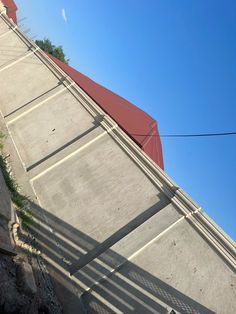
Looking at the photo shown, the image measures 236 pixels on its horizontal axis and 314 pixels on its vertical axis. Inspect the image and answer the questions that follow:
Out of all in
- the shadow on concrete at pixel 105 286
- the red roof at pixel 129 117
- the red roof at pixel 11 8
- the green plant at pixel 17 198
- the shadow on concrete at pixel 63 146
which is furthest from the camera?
the red roof at pixel 11 8

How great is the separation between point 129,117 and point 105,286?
23.3ft

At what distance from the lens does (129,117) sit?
1387 centimetres

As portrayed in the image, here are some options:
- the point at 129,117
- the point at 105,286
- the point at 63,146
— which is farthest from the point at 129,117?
the point at 105,286

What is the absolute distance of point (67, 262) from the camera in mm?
8992

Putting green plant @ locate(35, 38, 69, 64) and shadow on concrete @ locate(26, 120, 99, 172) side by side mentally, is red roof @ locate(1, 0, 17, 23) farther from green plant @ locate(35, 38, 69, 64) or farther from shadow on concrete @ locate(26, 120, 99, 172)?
shadow on concrete @ locate(26, 120, 99, 172)

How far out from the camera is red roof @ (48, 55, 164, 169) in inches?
509

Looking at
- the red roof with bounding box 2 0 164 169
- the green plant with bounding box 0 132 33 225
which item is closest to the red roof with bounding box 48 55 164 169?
the red roof with bounding box 2 0 164 169

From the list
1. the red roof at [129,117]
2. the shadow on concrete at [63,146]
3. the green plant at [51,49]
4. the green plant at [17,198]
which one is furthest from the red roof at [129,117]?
the green plant at [51,49]

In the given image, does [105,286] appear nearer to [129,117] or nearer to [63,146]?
[63,146]

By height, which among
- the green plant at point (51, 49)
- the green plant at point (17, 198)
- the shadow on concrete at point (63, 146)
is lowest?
the green plant at point (17, 198)

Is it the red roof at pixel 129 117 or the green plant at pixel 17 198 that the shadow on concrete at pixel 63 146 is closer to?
the green plant at pixel 17 198

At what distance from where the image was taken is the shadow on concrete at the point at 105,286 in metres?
8.04

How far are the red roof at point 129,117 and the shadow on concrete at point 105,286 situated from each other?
186 inches

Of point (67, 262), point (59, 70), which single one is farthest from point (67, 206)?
point (59, 70)
